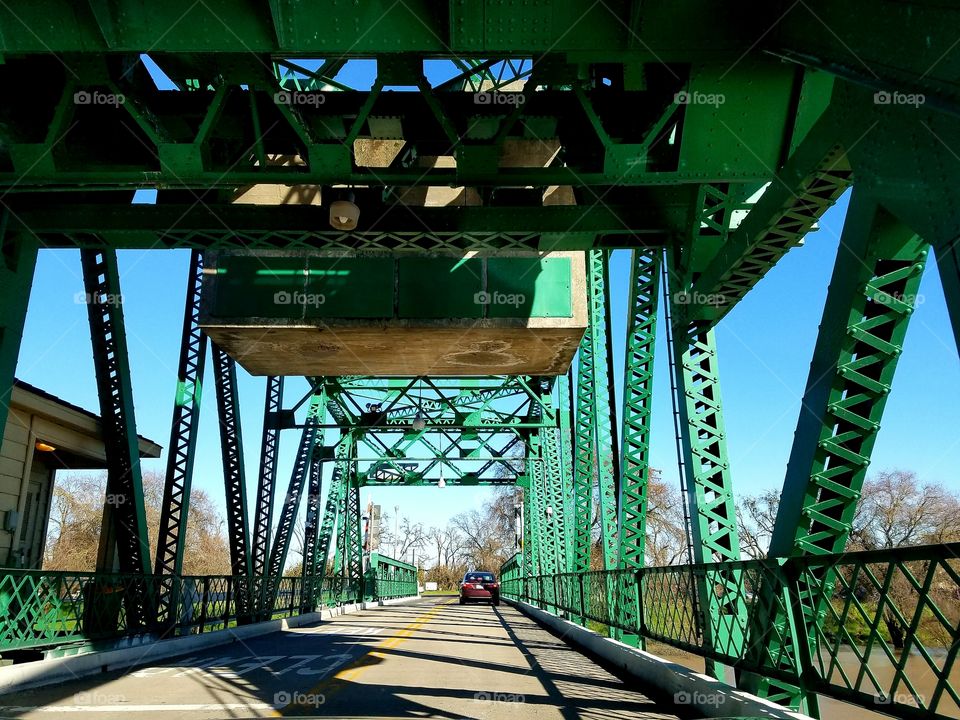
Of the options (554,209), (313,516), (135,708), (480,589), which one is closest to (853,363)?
(554,209)

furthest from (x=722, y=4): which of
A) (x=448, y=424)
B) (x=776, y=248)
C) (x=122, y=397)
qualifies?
(x=448, y=424)

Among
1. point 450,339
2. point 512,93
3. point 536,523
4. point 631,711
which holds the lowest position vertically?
point 631,711

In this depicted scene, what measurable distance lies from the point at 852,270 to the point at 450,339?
27.1ft

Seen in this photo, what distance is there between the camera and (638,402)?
1140 centimetres

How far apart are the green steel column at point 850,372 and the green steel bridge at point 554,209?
2 cm

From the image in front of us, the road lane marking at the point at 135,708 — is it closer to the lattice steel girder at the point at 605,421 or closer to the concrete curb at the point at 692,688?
the concrete curb at the point at 692,688

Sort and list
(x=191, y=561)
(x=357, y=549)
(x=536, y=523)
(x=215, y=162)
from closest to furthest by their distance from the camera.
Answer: (x=215, y=162)
(x=536, y=523)
(x=357, y=549)
(x=191, y=561)

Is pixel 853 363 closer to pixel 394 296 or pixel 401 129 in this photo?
pixel 401 129

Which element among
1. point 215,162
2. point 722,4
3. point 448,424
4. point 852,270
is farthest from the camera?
point 448,424

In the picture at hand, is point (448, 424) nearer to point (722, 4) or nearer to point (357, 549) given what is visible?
point (357, 549)

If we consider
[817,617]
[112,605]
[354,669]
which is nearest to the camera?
[817,617]

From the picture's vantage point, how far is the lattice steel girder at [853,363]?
4738mm

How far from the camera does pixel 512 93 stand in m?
7.96

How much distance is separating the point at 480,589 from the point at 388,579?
32.7 feet
